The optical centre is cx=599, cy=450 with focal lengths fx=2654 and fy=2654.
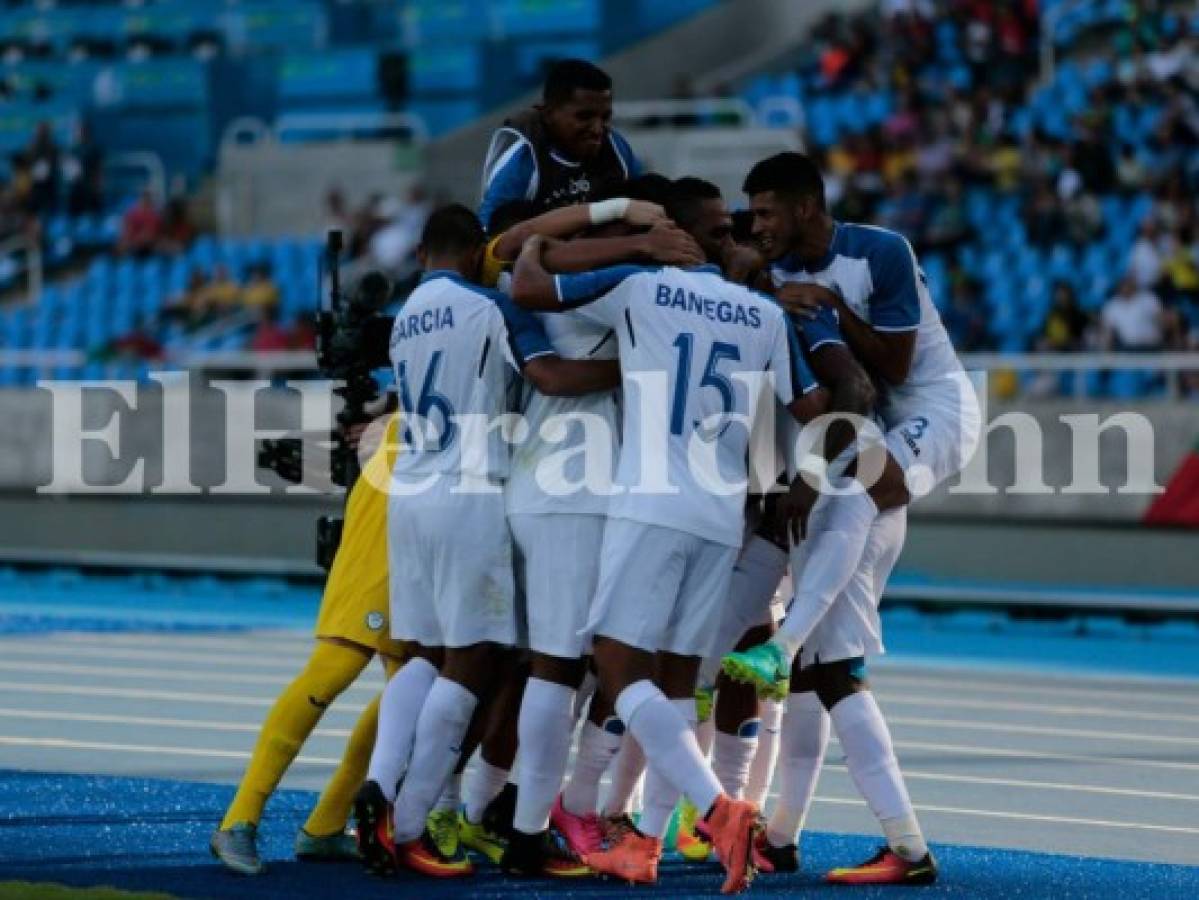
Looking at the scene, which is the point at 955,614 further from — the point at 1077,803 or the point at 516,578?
the point at 516,578

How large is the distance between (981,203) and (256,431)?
646cm

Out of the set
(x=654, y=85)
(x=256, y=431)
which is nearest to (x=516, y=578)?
(x=256, y=431)

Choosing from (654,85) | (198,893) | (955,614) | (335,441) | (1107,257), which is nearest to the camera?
(198,893)

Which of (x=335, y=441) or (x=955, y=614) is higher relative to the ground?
(x=335, y=441)

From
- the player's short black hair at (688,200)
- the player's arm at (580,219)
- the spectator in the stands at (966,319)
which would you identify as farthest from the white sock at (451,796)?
the spectator in the stands at (966,319)

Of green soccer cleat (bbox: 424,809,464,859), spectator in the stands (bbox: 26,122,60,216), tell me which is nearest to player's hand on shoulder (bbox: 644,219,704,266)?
green soccer cleat (bbox: 424,809,464,859)

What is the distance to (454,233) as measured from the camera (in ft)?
28.8

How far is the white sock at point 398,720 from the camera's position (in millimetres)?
8430

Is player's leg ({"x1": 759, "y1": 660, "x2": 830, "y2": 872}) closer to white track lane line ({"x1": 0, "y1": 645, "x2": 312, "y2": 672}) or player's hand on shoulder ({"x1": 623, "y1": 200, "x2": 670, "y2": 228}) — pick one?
player's hand on shoulder ({"x1": 623, "y1": 200, "x2": 670, "y2": 228})

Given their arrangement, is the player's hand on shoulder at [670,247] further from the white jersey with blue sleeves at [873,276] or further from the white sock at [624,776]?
the white sock at [624,776]

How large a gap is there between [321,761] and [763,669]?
3.77 m

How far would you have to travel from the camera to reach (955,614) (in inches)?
727

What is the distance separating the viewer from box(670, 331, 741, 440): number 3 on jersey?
8.21m

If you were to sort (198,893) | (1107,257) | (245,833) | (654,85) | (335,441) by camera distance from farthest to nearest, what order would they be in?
(654,85), (1107,257), (335,441), (245,833), (198,893)
